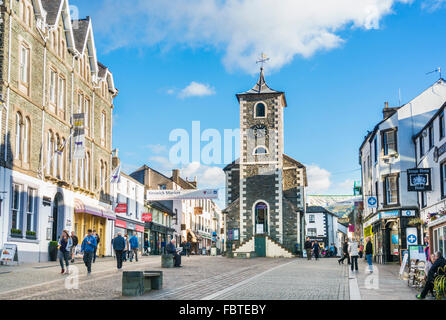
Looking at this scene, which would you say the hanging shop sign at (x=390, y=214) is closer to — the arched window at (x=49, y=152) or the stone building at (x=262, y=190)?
the stone building at (x=262, y=190)

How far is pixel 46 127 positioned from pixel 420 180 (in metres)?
21.0

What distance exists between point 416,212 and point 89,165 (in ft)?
73.6

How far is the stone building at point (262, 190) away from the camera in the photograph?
54.6m

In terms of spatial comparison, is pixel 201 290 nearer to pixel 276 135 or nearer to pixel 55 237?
pixel 55 237

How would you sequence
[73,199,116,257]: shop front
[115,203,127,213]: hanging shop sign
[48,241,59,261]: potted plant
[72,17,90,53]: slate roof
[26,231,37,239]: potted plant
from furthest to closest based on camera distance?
[115,203,127,213]: hanging shop sign → [72,17,90,53]: slate roof → [73,199,116,257]: shop front → [48,241,59,261]: potted plant → [26,231,37,239]: potted plant

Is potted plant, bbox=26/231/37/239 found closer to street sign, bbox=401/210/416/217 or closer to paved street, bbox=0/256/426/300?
paved street, bbox=0/256/426/300

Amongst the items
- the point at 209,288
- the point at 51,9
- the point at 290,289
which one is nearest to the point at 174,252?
the point at 209,288

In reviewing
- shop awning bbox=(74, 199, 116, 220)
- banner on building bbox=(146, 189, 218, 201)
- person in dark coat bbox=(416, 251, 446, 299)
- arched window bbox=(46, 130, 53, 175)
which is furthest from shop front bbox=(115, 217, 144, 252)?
person in dark coat bbox=(416, 251, 446, 299)

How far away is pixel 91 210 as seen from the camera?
36938mm

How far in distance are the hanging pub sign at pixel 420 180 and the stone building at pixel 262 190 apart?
80.1 ft

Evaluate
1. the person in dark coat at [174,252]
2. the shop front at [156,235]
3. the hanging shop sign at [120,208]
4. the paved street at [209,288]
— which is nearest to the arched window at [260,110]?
the shop front at [156,235]

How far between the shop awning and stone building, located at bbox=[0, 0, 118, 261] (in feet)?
0.25

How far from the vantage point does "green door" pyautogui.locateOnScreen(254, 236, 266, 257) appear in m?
53.9

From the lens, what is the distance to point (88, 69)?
132 ft
